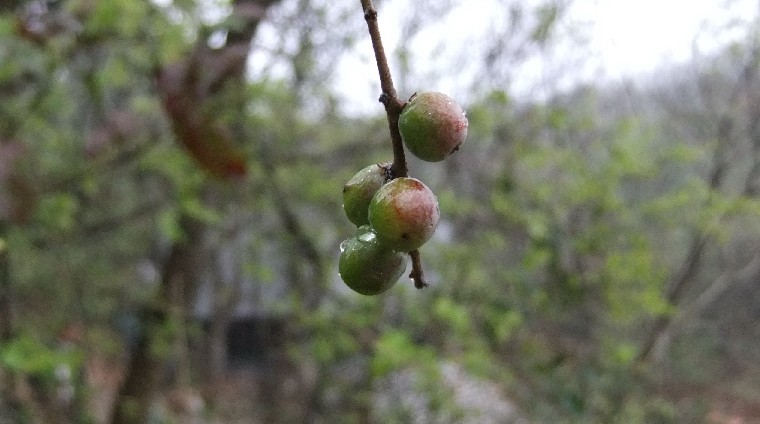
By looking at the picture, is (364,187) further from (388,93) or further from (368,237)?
(388,93)

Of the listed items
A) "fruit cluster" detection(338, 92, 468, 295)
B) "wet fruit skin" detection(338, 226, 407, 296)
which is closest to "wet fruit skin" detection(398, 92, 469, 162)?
"fruit cluster" detection(338, 92, 468, 295)

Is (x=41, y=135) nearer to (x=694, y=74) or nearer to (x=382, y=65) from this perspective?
→ (x=382, y=65)

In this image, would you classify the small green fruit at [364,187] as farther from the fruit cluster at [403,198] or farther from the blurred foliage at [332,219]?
the blurred foliage at [332,219]

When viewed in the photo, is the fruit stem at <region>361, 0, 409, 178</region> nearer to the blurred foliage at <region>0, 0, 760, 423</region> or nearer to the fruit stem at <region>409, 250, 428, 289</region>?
the fruit stem at <region>409, 250, 428, 289</region>

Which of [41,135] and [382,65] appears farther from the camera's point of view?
[41,135]

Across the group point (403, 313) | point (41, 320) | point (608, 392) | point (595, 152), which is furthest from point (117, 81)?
point (608, 392)

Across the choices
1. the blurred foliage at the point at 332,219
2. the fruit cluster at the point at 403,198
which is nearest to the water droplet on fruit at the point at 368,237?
the fruit cluster at the point at 403,198
